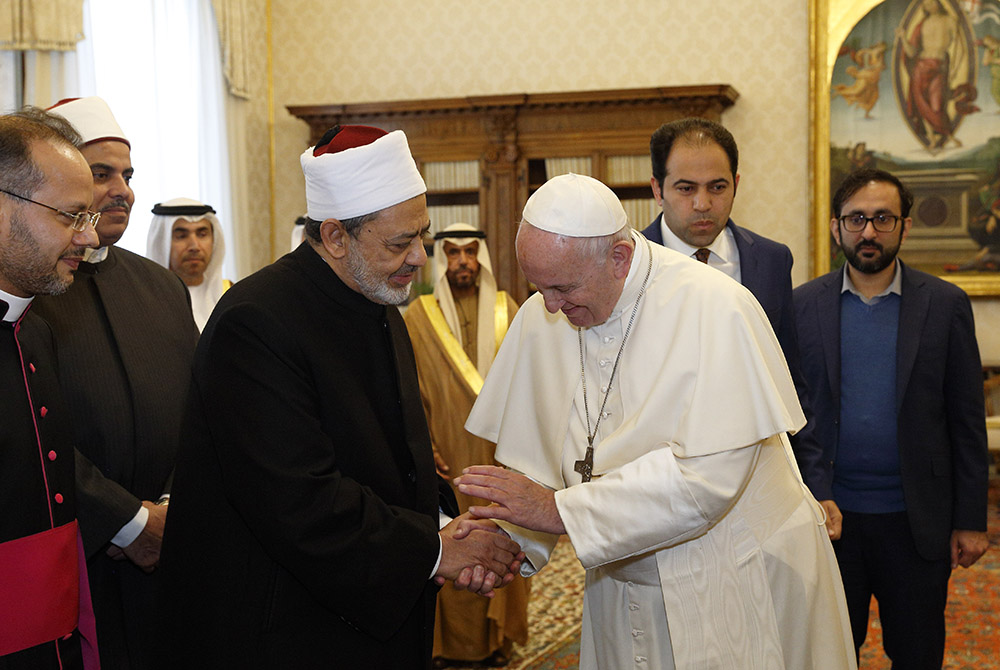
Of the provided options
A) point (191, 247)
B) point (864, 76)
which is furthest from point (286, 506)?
point (864, 76)

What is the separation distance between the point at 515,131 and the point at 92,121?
560 centimetres

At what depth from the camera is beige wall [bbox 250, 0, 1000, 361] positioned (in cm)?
827

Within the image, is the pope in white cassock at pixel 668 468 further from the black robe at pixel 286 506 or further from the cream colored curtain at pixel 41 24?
the cream colored curtain at pixel 41 24

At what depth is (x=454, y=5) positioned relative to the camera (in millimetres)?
8812

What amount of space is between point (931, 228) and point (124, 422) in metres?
7.37

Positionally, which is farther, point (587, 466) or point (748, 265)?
point (748, 265)

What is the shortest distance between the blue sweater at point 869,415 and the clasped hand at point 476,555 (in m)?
1.39

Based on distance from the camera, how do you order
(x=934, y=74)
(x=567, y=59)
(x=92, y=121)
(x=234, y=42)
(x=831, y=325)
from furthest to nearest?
(x=567, y=59), (x=234, y=42), (x=934, y=74), (x=831, y=325), (x=92, y=121)

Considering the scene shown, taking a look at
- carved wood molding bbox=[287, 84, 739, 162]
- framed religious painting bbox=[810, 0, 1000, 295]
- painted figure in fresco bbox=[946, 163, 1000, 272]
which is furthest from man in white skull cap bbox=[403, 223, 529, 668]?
painted figure in fresco bbox=[946, 163, 1000, 272]

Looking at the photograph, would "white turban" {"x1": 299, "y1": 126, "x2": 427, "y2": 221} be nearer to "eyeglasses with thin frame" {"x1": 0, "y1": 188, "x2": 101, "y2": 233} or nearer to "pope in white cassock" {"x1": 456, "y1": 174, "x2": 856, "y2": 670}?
"pope in white cassock" {"x1": 456, "y1": 174, "x2": 856, "y2": 670}

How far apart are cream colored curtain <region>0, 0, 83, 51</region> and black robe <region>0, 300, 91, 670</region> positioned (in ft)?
14.5

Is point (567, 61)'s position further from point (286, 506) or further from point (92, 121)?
point (286, 506)

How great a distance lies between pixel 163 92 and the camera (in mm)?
7324

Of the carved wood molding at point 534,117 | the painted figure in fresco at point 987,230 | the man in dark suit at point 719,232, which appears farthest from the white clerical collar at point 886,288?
the painted figure in fresco at point 987,230
